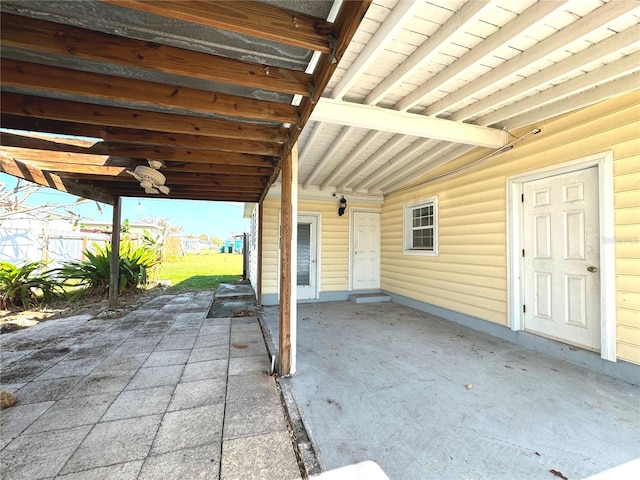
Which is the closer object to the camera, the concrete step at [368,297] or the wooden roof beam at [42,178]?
the wooden roof beam at [42,178]

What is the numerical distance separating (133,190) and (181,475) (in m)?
4.76

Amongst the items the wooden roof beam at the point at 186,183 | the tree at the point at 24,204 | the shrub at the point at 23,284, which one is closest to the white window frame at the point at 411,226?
the wooden roof beam at the point at 186,183

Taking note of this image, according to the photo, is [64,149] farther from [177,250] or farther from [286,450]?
[177,250]

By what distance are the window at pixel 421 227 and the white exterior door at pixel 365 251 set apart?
1.04 metres

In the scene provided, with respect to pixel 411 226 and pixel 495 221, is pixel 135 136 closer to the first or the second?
pixel 495 221

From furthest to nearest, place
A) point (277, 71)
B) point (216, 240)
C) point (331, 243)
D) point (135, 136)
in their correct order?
point (216, 240) < point (331, 243) < point (135, 136) < point (277, 71)

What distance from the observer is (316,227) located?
634 cm

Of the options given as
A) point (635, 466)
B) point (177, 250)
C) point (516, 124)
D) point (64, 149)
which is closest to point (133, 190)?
point (64, 149)

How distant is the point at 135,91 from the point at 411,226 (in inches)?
208

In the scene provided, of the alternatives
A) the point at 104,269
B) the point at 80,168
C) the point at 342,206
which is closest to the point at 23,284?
the point at 104,269

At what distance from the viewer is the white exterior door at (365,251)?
659 cm

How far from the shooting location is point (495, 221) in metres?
3.83

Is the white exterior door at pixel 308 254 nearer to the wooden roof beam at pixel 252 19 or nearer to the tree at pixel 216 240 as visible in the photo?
the wooden roof beam at pixel 252 19

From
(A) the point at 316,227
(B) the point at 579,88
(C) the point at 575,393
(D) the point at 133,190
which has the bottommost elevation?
(C) the point at 575,393
